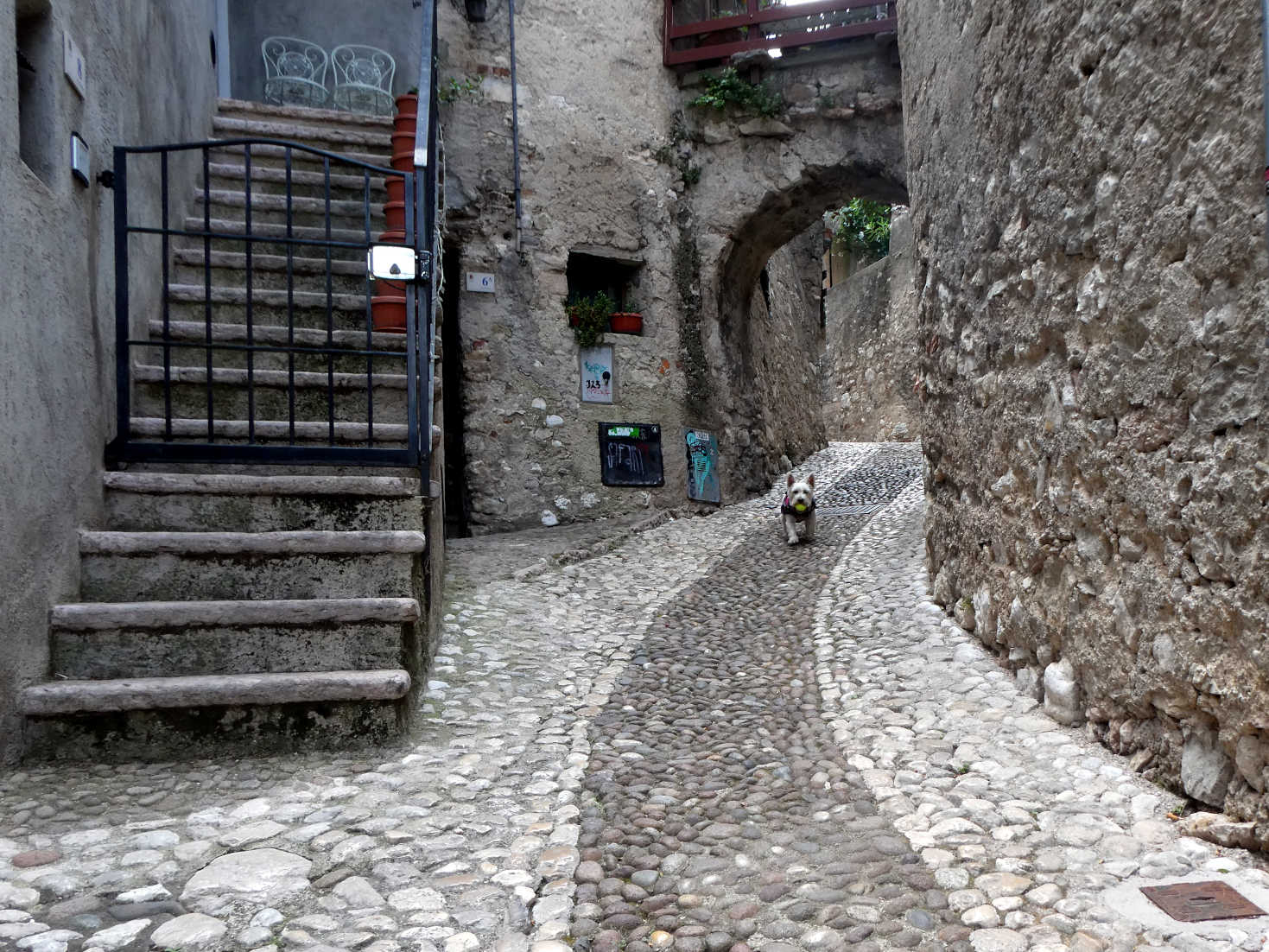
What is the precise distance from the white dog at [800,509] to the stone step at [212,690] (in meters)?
4.37

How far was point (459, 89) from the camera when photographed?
8156 mm

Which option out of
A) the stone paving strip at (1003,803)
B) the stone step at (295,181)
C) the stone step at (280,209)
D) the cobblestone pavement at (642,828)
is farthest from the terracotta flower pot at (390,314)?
the stone paving strip at (1003,803)

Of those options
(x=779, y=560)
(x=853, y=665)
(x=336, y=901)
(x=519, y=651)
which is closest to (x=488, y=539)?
(x=779, y=560)

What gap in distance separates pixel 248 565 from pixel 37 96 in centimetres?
174

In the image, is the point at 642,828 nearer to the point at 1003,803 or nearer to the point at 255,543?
the point at 1003,803

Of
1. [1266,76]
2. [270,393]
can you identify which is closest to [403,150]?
[270,393]

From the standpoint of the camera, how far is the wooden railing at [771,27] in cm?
874

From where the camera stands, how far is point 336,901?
6.97 feet

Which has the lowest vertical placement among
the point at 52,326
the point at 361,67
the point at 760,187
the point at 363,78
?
the point at 52,326

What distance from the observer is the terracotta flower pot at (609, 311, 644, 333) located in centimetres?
858

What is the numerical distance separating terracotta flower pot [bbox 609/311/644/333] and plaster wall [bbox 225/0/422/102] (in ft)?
8.98

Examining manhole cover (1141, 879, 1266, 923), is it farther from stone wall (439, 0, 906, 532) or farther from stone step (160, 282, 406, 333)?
stone wall (439, 0, 906, 532)

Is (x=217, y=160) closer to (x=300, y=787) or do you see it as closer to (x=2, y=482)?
(x=2, y=482)

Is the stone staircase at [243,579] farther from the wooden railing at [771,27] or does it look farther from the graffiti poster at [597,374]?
the wooden railing at [771,27]
